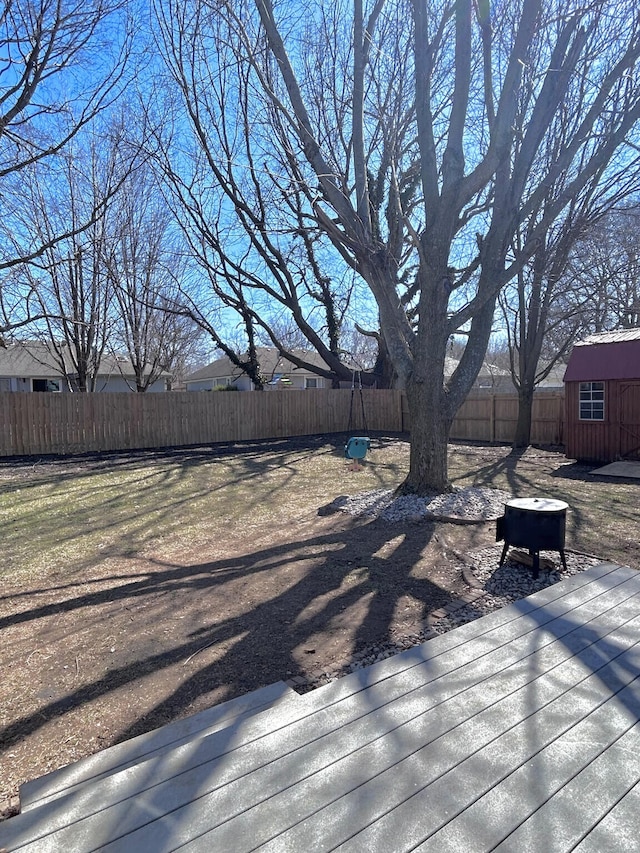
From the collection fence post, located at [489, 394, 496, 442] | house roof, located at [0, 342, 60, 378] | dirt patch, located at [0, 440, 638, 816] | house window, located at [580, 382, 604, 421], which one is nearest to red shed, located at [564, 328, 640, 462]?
house window, located at [580, 382, 604, 421]

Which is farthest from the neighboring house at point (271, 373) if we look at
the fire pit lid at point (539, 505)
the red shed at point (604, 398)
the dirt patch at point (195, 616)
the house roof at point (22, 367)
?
the fire pit lid at point (539, 505)

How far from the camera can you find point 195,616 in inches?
143

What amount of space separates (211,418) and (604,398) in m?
10.5

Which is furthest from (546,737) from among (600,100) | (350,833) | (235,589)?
(600,100)

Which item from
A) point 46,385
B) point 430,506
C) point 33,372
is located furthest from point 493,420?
point 46,385

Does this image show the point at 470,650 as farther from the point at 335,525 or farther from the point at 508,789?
the point at 335,525

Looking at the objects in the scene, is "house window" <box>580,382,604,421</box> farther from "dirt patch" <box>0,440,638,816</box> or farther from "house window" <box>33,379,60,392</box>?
"house window" <box>33,379,60,392</box>

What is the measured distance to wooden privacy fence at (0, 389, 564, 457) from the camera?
12805mm

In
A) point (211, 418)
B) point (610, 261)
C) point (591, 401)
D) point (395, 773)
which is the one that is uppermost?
point (610, 261)

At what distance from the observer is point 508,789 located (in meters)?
1.60

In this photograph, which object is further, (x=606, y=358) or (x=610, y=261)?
(x=610, y=261)

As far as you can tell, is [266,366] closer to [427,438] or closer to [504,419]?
[504,419]

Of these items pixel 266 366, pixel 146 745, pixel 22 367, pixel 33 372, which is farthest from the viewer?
pixel 266 366

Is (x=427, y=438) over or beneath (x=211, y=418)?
beneath
